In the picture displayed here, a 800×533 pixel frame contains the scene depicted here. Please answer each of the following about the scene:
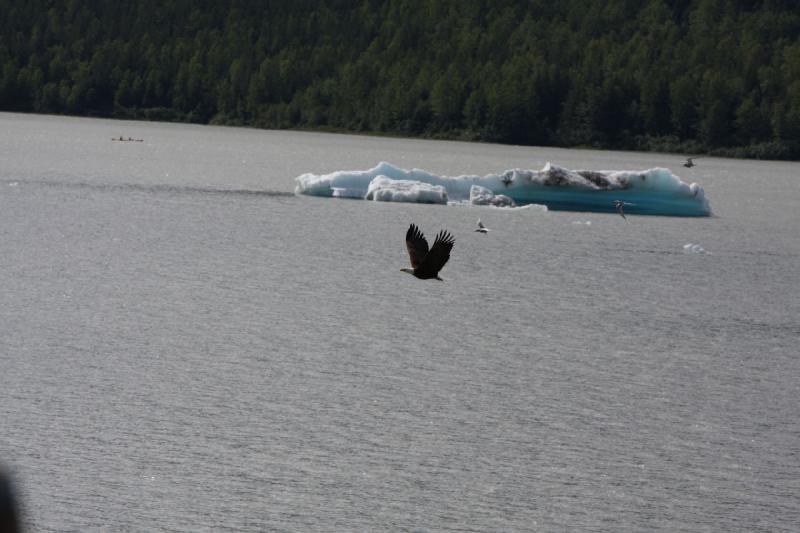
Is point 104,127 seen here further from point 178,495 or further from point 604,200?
point 178,495

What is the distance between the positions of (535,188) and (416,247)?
1090 inches

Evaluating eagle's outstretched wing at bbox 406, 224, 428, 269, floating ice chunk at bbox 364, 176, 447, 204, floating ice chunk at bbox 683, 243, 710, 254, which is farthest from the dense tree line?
eagle's outstretched wing at bbox 406, 224, 428, 269

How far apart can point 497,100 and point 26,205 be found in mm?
92470

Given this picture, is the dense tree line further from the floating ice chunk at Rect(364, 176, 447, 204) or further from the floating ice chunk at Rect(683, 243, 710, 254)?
the floating ice chunk at Rect(683, 243, 710, 254)

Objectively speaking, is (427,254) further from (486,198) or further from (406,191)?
(406,191)

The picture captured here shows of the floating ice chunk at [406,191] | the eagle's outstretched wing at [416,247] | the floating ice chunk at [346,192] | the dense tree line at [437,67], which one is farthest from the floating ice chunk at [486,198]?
the dense tree line at [437,67]

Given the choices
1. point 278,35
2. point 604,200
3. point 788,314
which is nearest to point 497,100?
point 278,35

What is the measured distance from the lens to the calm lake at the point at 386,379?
12586 mm

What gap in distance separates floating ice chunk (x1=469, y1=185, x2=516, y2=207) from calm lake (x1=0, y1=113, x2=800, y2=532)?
1.32 meters

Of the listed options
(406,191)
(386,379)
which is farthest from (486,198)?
(386,379)

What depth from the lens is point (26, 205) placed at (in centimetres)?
3866

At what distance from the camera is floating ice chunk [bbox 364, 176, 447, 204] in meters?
39.7

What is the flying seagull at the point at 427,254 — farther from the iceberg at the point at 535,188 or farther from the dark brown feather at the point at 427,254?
the iceberg at the point at 535,188

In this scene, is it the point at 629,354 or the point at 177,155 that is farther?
the point at 177,155
